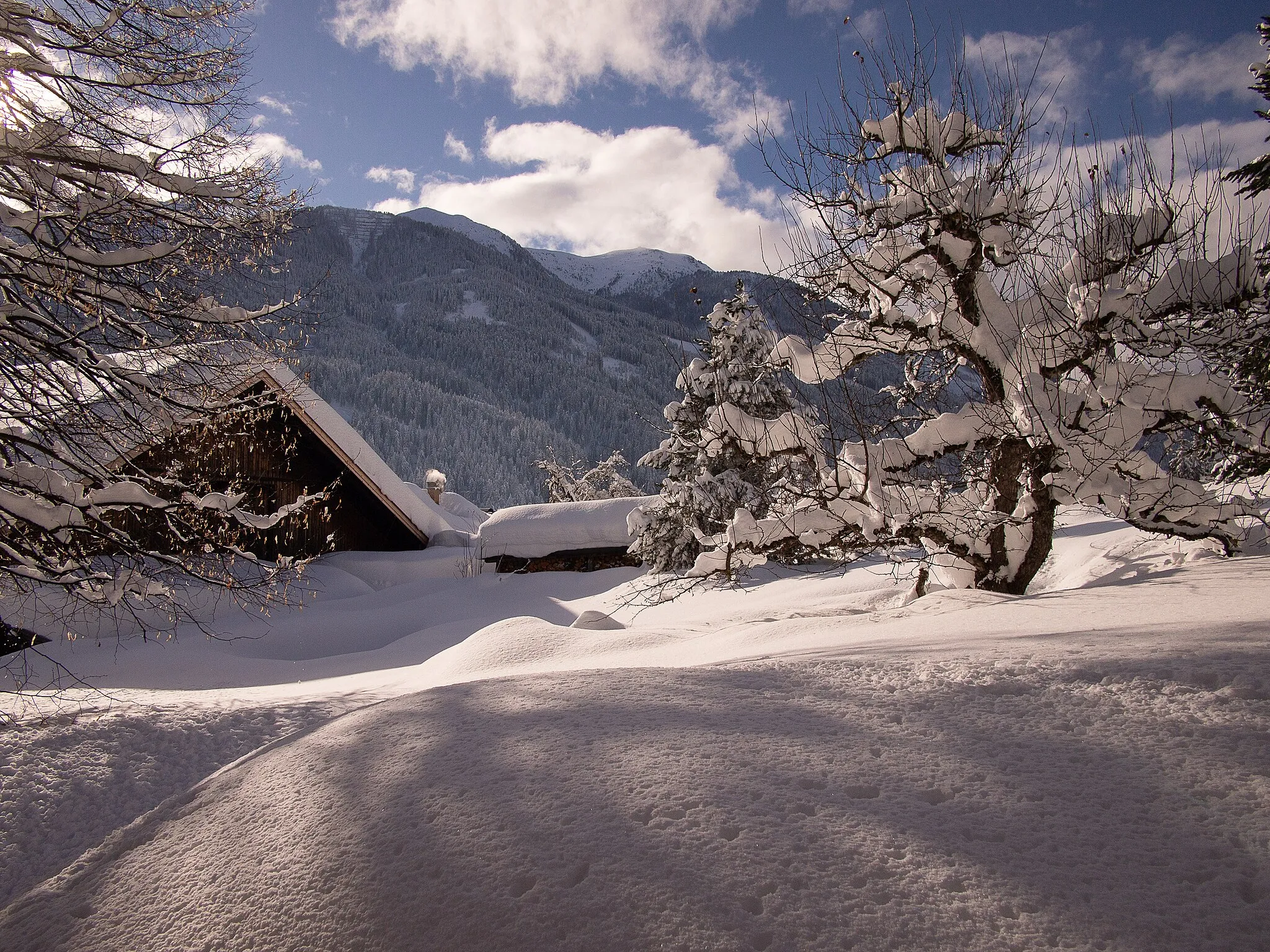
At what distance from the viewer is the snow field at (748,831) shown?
1445 millimetres

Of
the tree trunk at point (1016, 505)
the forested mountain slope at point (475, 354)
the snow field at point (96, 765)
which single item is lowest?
the snow field at point (96, 765)

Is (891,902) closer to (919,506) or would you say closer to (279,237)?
(919,506)

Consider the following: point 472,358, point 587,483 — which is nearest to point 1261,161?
point 587,483

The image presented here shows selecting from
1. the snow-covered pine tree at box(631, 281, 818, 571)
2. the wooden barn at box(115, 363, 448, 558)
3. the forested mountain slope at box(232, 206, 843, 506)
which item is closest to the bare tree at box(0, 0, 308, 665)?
the forested mountain slope at box(232, 206, 843, 506)

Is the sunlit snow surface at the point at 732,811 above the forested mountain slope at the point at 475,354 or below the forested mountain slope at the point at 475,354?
below

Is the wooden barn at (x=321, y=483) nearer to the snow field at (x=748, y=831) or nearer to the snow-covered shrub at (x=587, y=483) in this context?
the snow field at (x=748, y=831)

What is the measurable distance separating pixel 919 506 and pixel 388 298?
159483mm

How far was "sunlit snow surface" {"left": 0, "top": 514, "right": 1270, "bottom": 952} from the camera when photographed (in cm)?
147

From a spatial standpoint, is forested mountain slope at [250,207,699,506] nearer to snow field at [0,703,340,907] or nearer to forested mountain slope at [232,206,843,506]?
forested mountain slope at [232,206,843,506]

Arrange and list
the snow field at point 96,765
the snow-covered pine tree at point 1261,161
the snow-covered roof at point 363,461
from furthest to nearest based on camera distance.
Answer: the snow-covered roof at point 363,461 < the snow-covered pine tree at point 1261,161 < the snow field at point 96,765

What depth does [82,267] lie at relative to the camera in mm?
3682

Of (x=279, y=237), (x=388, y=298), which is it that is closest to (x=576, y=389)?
(x=388, y=298)

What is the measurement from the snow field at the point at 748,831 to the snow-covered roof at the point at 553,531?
1405cm

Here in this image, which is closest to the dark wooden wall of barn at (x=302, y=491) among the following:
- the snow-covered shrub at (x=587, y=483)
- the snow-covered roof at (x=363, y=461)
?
the snow-covered roof at (x=363, y=461)
